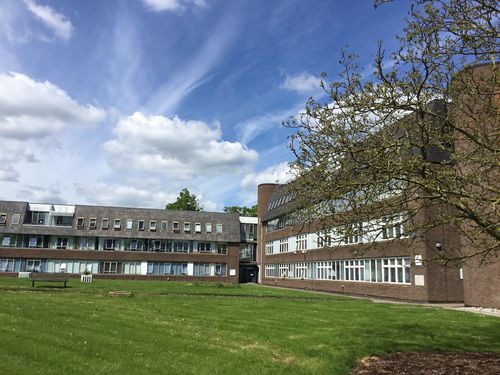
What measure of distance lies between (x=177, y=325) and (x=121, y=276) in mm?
51961

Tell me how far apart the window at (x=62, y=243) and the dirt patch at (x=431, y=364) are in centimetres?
5917

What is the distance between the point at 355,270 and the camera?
3922 cm

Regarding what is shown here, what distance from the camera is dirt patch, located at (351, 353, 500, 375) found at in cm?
918

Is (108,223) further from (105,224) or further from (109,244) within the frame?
(109,244)

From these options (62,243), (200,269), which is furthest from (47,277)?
(200,269)

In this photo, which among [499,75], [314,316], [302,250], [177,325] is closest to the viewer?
[499,75]

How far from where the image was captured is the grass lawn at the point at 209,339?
29.5ft

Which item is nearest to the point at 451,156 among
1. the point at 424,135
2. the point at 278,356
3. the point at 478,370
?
the point at 424,135

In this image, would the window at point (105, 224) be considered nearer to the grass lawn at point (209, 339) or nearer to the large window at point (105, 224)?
the large window at point (105, 224)

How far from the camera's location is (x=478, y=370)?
30.2 feet

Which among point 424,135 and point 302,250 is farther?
point 302,250

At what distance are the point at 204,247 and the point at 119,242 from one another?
11995 mm

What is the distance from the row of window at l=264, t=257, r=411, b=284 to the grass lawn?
1384 centimetres

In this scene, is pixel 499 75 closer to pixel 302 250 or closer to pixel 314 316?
pixel 314 316
